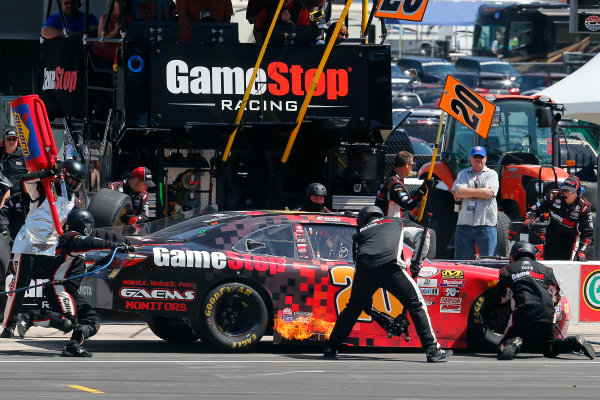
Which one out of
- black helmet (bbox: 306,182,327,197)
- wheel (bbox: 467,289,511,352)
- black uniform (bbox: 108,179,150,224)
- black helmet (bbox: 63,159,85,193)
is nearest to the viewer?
wheel (bbox: 467,289,511,352)

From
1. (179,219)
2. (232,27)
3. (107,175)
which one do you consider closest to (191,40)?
(232,27)

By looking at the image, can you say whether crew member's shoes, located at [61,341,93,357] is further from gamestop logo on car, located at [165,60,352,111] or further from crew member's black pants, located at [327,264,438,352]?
gamestop logo on car, located at [165,60,352,111]

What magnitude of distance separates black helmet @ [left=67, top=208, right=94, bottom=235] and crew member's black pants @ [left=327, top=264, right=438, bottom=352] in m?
2.36

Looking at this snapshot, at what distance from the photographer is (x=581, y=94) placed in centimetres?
1479

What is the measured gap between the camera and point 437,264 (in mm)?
10844

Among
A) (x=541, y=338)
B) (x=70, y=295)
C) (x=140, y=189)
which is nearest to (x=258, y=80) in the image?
(x=140, y=189)

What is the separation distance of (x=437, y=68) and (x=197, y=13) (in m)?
29.6

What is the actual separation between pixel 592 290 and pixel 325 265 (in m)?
3.68

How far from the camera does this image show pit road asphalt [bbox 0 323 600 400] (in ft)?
26.8

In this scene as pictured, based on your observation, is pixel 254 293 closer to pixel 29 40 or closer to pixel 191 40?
pixel 191 40

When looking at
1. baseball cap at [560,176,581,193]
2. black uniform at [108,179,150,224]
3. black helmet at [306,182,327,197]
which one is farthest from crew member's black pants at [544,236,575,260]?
black uniform at [108,179,150,224]

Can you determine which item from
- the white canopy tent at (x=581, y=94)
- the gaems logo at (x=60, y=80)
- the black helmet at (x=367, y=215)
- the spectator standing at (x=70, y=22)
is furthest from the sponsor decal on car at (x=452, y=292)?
the spectator standing at (x=70, y=22)

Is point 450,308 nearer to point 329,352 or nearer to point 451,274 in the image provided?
point 451,274

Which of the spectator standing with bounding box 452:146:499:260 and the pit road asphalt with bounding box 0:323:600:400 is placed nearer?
the pit road asphalt with bounding box 0:323:600:400
